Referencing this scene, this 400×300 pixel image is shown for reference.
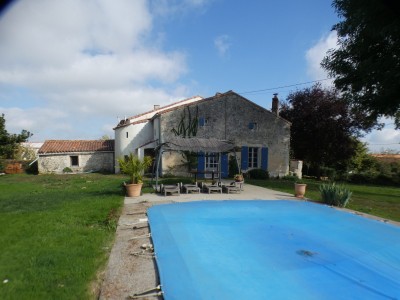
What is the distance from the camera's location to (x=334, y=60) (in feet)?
51.2

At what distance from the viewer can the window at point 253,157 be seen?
74.0ft

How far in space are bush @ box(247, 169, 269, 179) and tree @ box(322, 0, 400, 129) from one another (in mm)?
8073

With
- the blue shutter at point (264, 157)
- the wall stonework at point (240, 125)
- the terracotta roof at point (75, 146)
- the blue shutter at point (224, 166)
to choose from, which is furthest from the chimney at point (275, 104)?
the terracotta roof at point (75, 146)

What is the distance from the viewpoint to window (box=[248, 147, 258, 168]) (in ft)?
74.0

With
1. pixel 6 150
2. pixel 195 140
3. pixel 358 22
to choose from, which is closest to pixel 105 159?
pixel 6 150

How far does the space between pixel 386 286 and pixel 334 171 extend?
2396 cm

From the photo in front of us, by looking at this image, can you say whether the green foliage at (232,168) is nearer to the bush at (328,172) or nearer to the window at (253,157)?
the window at (253,157)

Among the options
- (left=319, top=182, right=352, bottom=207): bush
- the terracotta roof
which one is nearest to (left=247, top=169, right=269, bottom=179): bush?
(left=319, top=182, right=352, bottom=207): bush

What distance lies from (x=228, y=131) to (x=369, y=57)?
10466 mm

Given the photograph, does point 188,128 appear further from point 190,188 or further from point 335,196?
point 335,196

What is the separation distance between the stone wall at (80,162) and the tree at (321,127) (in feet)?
59.9

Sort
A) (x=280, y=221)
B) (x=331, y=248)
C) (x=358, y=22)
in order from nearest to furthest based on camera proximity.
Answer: (x=331, y=248) < (x=280, y=221) < (x=358, y=22)

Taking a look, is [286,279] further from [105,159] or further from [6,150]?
[6,150]

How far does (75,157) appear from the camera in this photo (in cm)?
2783
